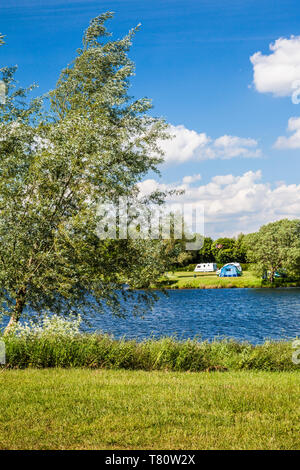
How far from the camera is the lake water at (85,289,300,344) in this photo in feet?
86.2

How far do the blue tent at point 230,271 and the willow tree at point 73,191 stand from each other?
69.4 m

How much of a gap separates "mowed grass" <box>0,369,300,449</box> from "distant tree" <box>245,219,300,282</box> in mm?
57286

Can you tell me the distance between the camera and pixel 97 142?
43.8 feet

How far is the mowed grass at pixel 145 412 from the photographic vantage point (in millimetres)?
5668

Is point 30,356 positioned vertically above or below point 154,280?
below

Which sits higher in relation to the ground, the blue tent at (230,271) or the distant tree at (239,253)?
the distant tree at (239,253)

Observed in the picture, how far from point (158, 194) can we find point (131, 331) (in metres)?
13.2

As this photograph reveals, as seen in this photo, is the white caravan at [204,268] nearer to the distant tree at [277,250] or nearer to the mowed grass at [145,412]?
the distant tree at [277,250]

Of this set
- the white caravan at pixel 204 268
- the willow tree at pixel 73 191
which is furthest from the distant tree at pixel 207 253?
the willow tree at pixel 73 191

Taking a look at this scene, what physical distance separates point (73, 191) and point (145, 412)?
855 cm
